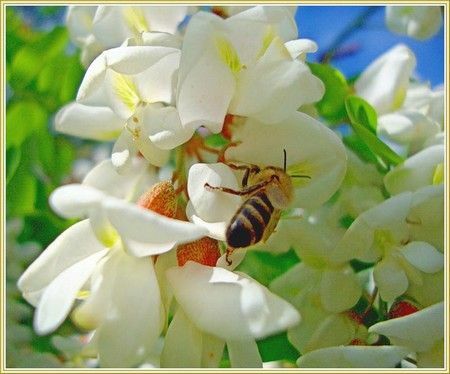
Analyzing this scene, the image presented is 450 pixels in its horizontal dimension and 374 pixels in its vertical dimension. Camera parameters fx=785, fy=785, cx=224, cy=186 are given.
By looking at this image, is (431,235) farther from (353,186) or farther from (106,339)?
(106,339)

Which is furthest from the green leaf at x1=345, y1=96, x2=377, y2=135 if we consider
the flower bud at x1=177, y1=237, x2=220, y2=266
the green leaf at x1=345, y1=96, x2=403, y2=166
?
the flower bud at x1=177, y1=237, x2=220, y2=266

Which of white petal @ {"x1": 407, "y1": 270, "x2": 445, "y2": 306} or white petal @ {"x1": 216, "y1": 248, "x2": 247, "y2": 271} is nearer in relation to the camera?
white petal @ {"x1": 216, "y1": 248, "x2": 247, "y2": 271}

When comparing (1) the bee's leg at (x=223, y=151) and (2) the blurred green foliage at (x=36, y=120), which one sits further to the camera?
(2) the blurred green foliage at (x=36, y=120)

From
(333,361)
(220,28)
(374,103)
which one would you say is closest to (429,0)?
(374,103)

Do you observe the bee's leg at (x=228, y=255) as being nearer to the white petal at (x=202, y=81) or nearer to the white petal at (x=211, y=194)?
the white petal at (x=211, y=194)

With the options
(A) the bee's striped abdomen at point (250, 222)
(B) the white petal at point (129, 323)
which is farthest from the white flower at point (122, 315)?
(A) the bee's striped abdomen at point (250, 222)

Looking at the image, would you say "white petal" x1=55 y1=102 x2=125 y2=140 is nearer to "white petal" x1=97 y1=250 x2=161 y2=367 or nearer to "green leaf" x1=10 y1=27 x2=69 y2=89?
"white petal" x1=97 y1=250 x2=161 y2=367
